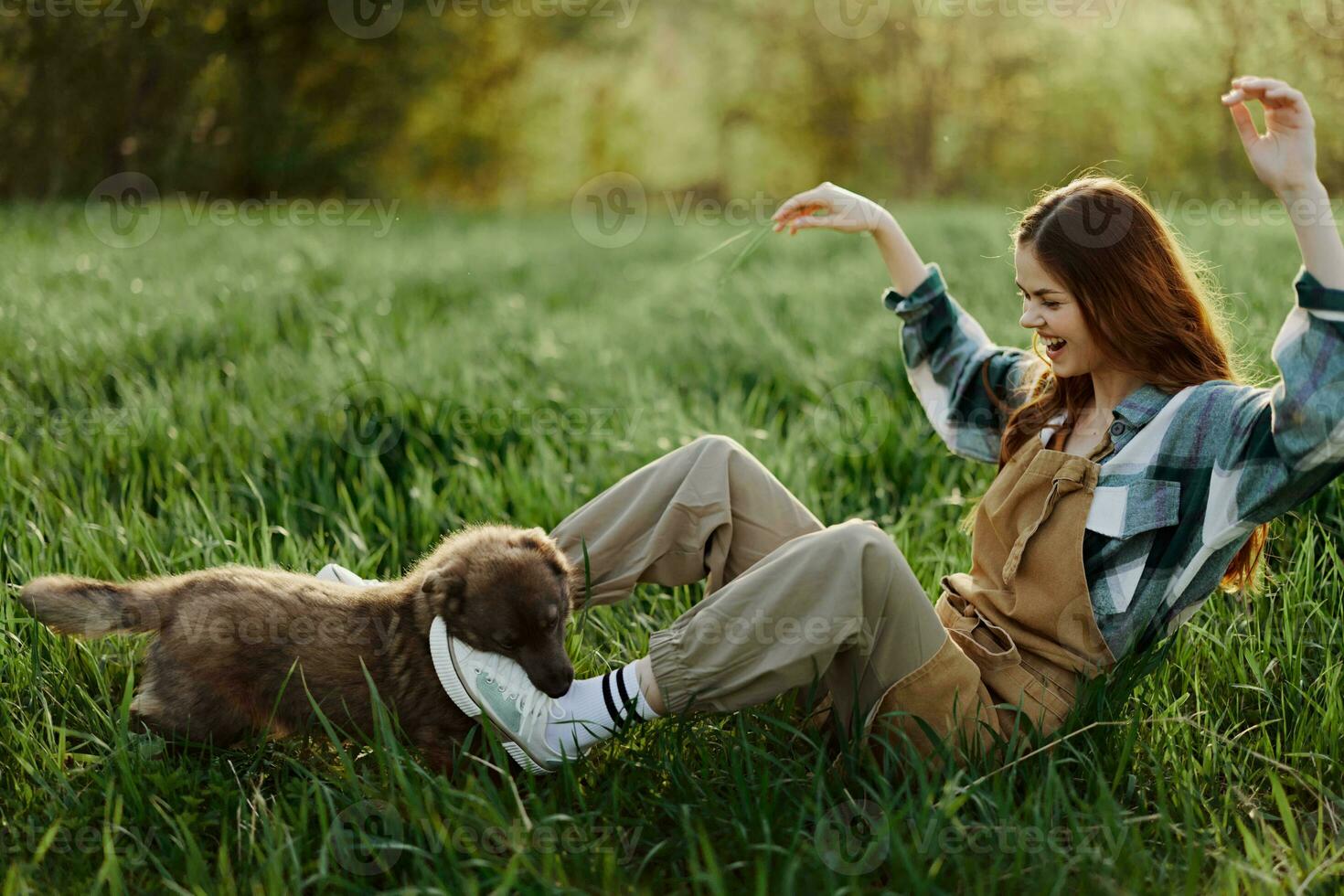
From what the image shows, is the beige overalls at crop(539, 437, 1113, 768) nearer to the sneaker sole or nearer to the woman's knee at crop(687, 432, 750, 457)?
the woman's knee at crop(687, 432, 750, 457)

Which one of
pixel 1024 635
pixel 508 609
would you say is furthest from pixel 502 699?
pixel 1024 635

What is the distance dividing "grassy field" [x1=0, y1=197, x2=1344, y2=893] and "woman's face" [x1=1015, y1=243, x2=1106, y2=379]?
2.57ft

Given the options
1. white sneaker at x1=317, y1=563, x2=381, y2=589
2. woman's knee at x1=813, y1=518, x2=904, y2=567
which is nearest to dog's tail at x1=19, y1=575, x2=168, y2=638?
white sneaker at x1=317, y1=563, x2=381, y2=589

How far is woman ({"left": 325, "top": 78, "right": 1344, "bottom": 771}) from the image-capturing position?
228 centimetres

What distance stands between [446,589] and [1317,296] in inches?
76.0

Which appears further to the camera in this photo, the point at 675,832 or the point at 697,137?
the point at 697,137

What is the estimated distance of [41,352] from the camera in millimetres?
5148

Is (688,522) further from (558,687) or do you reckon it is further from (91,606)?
(91,606)

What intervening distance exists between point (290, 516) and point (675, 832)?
211cm

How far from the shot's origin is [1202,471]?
7.78ft

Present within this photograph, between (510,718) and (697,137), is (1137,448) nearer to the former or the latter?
(510,718)

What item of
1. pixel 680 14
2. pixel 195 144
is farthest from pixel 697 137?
pixel 195 144

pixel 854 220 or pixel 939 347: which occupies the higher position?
pixel 854 220

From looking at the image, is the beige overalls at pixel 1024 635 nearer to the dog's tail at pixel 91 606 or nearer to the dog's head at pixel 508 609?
the dog's head at pixel 508 609
